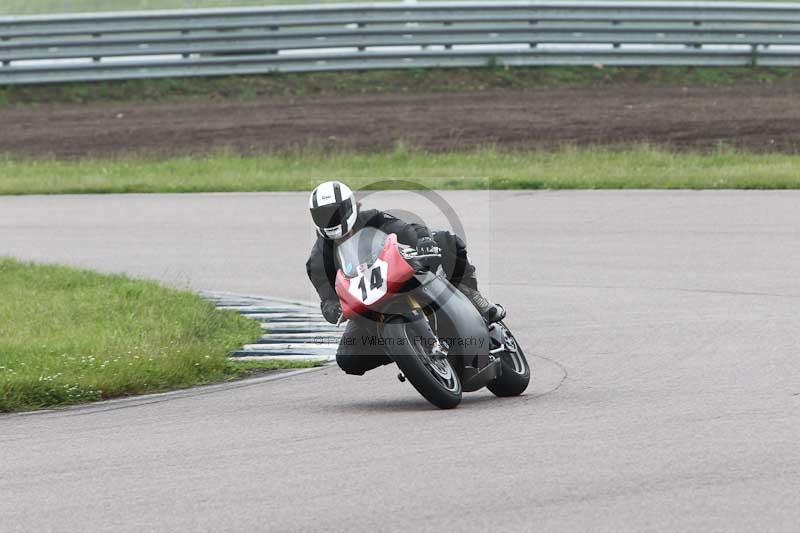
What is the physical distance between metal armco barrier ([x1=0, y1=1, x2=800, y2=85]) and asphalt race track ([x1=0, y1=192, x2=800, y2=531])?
13.0m

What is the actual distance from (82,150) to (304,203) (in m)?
6.33

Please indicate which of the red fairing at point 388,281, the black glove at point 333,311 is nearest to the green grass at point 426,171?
the black glove at point 333,311

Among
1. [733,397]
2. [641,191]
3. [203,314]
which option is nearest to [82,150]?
[641,191]

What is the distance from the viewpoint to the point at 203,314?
12.0 m

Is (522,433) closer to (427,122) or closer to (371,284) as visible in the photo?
(371,284)

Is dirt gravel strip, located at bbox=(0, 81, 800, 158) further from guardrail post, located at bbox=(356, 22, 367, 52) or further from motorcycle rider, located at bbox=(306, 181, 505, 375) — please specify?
motorcycle rider, located at bbox=(306, 181, 505, 375)

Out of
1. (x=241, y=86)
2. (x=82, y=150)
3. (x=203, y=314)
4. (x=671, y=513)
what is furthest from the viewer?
(x=241, y=86)

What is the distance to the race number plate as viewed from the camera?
27.7 ft

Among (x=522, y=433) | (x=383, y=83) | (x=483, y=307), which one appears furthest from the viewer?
(x=383, y=83)

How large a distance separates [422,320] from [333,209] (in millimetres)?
779

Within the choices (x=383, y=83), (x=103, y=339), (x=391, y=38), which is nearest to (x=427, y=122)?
(x=391, y=38)

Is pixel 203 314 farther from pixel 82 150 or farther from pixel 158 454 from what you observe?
pixel 82 150

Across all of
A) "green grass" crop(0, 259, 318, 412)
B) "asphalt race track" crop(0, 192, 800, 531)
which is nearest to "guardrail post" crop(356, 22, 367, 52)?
"asphalt race track" crop(0, 192, 800, 531)

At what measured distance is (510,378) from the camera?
9.05m
